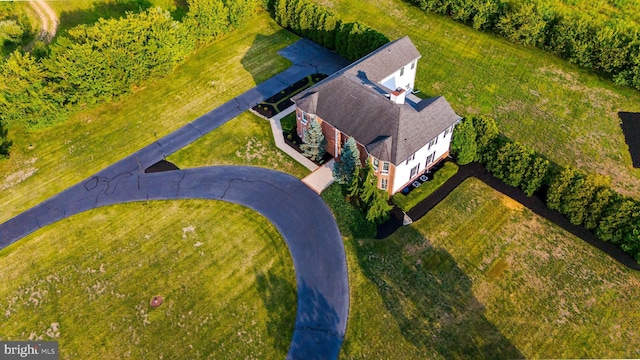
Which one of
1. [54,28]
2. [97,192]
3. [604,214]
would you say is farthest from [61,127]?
[604,214]

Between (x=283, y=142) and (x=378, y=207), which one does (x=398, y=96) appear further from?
(x=283, y=142)

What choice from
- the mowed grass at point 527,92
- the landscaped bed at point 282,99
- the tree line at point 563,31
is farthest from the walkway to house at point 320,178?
the tree line at point 563,31

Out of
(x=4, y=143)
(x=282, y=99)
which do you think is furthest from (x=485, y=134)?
(x=4, y=143)

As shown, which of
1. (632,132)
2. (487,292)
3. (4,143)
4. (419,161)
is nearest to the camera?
(487,292)

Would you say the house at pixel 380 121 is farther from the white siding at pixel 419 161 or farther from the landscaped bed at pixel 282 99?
the landscaped bed at pixel 282 99

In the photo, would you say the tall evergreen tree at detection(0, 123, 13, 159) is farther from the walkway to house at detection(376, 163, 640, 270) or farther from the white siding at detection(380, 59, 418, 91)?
the white siding at detection(380, 59, 418, 91)

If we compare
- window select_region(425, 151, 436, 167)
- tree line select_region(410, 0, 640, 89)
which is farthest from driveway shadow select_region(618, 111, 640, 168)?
window select_region(425, 151, 436, 167)
